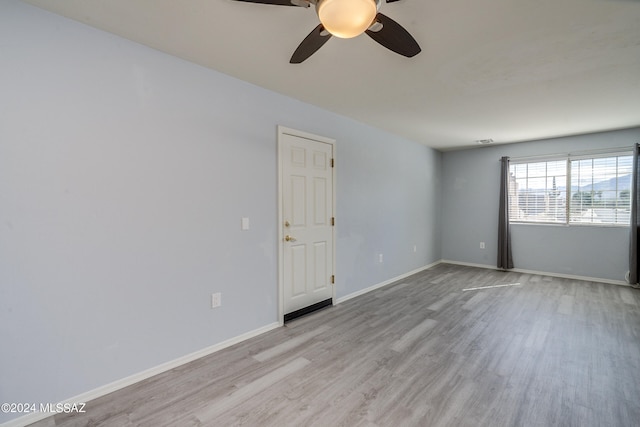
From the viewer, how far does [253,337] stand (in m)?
2.84

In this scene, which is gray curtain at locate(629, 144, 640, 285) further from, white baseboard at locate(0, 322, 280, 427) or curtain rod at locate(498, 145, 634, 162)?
white baseboard at locate(0, 322, 280, 427)

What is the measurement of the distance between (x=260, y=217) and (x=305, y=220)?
0.65 m

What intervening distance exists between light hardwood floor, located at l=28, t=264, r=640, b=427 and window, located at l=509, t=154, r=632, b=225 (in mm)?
1804

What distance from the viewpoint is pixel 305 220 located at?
11.1 ft

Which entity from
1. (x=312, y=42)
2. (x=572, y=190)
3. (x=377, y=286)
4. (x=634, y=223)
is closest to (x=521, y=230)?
(x=572, y=190)

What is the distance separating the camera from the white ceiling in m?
1.75

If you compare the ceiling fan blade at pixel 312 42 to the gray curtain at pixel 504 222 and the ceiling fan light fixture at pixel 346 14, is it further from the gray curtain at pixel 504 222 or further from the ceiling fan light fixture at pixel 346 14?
the gray curtain at pixel 504 222

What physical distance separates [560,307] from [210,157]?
180 inches

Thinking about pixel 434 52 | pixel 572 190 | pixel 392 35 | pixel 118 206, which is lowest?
pixel 118 206

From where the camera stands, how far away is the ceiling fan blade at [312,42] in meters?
1.54

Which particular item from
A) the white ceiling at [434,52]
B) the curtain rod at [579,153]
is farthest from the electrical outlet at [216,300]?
the curtain rod at [579,153]

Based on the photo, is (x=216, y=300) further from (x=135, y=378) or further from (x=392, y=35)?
(x=392, y=35)

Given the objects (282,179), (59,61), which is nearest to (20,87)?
(59,61)

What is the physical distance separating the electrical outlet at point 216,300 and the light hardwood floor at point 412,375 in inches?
16.9
